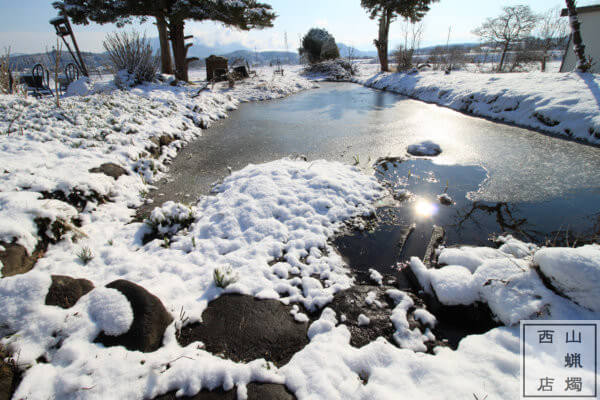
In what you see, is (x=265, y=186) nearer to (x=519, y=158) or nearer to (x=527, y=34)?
(x=519, y=158)

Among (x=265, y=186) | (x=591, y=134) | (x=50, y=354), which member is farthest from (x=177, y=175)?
(x=591, y=134)

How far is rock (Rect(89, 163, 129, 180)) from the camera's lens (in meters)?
4.11

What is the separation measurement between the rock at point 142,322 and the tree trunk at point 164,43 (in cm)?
1327

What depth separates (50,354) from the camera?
5.56 ft

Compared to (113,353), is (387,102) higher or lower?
higher

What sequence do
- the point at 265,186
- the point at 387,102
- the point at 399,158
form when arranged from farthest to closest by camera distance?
the point at 387,102, the point at 399,158, the point at 265,186

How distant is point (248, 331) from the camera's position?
2070 millimetres

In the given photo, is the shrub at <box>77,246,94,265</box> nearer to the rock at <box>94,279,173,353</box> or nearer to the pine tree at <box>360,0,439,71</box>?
the rock at <box>94,279,173,353</box>

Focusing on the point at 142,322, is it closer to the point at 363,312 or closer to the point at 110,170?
the point at 363,312

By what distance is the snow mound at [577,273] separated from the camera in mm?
1868

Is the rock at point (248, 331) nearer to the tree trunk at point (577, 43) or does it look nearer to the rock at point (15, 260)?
the rock at point (15, 260)

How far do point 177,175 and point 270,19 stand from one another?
1224cm

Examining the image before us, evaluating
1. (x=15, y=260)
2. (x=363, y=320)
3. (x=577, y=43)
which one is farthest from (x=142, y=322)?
(x=577, y=43)

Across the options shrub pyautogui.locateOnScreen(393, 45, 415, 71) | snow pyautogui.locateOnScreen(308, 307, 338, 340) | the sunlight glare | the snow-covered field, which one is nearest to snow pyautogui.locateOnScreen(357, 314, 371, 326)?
the snow-covered field
